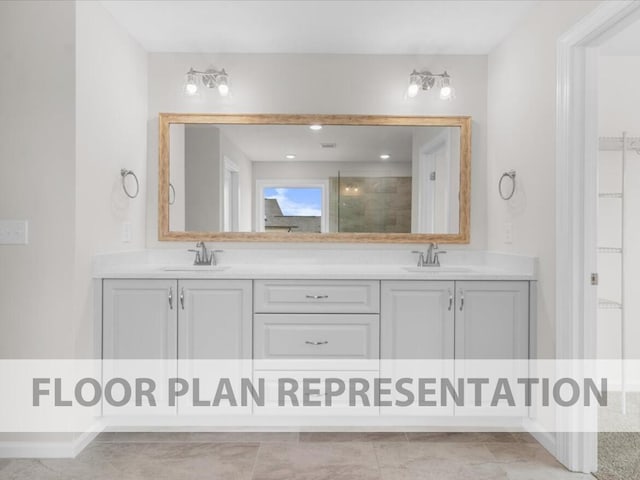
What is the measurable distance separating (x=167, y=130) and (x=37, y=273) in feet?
4.31

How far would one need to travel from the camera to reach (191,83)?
10.2 feet

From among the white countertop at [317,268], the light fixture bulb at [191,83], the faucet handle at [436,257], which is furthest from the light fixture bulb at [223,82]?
the faucet handle at [436,257]

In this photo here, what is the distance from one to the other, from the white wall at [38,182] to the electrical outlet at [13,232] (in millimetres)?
26

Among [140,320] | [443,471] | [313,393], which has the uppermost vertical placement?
[140,320]

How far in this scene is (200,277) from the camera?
2.61m

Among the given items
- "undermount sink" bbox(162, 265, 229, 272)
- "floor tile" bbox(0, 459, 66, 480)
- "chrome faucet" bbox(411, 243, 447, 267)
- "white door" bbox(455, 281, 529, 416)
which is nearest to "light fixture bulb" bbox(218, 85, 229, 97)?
"undermount sink" bbox(162, 265, 229, 272)

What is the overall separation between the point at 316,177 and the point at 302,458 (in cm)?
175

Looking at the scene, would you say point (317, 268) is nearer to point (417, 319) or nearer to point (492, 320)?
point (417, 319)

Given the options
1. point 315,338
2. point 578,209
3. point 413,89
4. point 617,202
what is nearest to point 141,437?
point 315,338

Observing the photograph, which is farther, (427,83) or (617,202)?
(617,202)

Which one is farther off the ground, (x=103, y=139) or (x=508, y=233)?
(x=103, y=139)

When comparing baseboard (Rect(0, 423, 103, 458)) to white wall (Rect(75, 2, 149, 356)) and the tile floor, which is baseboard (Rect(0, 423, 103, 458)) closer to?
the tile floor

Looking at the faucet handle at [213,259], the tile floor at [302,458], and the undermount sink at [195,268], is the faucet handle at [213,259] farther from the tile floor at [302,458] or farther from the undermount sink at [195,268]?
the tile floor at [302,458]

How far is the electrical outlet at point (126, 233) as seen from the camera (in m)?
2.92
